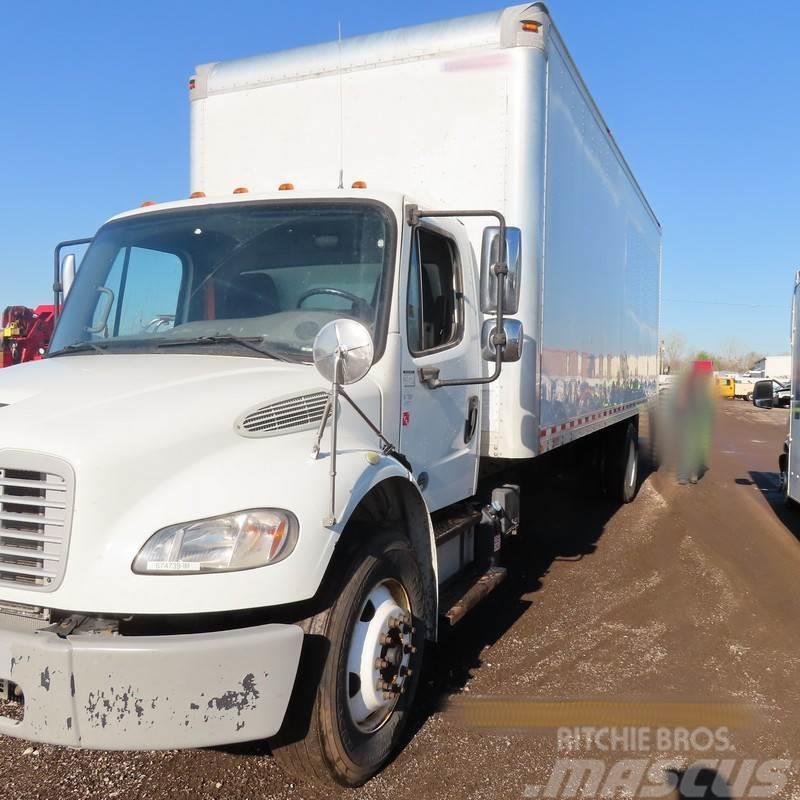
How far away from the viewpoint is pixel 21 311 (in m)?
8.26

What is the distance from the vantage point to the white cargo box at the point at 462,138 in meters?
4.62

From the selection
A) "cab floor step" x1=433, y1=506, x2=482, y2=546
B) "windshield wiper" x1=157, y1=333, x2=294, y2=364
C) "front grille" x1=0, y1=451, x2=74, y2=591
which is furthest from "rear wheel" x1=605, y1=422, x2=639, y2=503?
"front grille" x1=0, y1=451, x2=74, y2=591

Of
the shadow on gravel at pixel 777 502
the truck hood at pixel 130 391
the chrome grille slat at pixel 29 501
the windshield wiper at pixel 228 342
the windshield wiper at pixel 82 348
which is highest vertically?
the windshield wiper at pixel 228 342

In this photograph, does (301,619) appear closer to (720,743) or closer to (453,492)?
(453,492)

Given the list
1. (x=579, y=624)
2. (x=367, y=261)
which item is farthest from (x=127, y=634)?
(x=579, y=624)

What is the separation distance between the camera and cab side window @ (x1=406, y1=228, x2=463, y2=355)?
12.3ft

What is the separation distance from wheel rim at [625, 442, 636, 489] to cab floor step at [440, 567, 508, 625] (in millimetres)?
5811

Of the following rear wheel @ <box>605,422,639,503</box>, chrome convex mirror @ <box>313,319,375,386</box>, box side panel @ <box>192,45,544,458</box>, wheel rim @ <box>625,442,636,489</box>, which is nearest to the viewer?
chrome convex mirror @ <box>313,319,375,386</box>

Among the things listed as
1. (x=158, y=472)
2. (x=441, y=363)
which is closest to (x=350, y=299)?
(x=441, y=363)

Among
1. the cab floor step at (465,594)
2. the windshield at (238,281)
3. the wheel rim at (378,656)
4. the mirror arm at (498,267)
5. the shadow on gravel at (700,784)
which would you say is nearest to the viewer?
the wheel rim at (378,656)

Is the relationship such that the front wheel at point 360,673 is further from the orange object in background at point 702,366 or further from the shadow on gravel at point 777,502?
the orange object in background at point 702,366

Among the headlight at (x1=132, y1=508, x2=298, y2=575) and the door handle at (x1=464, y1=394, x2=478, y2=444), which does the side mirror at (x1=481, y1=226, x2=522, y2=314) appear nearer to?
the door handle at (x1=464, y1=394, x2=478, y2=444)

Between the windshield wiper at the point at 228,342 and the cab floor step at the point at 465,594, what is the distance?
5.07 ft

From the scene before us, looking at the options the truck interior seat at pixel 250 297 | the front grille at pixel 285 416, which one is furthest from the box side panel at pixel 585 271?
the front grille at pixel 285 416
